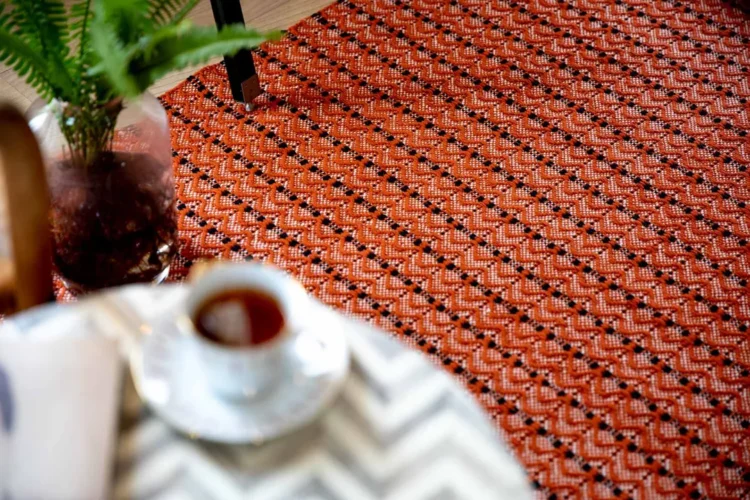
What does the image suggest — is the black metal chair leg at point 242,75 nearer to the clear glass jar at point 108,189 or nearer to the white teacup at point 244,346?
the clear glass jar at point 108,189

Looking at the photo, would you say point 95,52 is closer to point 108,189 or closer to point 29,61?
point 29,61

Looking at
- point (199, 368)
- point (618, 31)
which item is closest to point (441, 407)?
point (199, 368)

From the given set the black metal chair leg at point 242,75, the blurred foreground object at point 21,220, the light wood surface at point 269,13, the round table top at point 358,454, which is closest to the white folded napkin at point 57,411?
the round table top at point 358,454

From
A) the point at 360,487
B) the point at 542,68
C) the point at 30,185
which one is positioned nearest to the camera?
the point at 360,487

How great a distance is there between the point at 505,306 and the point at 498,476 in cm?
56

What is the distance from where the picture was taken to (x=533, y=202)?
128 cm

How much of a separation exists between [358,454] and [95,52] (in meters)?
0.44

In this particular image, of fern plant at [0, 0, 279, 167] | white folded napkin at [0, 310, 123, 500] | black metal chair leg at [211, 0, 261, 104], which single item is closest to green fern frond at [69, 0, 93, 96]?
fern plant at [0, 0, 279, 167]

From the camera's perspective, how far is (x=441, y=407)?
0.67 m

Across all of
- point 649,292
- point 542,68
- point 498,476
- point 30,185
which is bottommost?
point 649,292

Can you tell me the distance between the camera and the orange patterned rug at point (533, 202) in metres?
1.07

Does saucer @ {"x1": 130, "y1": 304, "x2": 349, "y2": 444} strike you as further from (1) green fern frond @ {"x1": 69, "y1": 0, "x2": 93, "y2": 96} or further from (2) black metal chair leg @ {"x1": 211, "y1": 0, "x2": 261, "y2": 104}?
(2) black metal chair leg @ {"x1": 211, "y1": 0, "x2": 261, "y2": 104}

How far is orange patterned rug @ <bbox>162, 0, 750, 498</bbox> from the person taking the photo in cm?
107

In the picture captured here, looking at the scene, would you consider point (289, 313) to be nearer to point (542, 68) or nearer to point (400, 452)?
point (400, 452)
